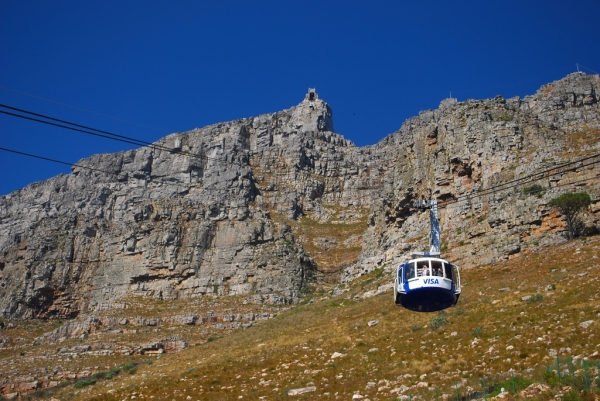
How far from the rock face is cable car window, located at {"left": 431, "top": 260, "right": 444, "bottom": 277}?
11.1 m

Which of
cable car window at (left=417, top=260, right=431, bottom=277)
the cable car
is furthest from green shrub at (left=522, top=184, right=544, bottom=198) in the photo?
cable car window at (left=417, top=260, right=431, bottom=277)

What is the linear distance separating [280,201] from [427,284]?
7802 cm

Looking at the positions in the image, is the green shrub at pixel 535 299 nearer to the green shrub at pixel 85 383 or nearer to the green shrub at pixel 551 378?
the green shrub at pixel 551 378

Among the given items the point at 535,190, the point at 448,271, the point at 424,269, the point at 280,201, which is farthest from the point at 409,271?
the point at 280,201

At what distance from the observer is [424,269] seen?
98.3 ft

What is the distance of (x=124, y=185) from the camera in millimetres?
133500

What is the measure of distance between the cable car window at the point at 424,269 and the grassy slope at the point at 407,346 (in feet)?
14.8

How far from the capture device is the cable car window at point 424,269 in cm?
2984

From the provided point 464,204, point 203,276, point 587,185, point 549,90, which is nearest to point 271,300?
point 203,276

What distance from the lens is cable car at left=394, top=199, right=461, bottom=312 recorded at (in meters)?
29.8

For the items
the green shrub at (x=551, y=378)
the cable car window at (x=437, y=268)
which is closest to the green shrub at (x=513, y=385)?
the green shrub at (x=551, y=378)

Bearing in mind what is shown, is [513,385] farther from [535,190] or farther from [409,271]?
[535,190]

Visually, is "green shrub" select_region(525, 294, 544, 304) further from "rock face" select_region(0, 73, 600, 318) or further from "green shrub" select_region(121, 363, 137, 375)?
"green shrub" select_region(121, 363, 137, 375)

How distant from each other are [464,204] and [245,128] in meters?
79.2
